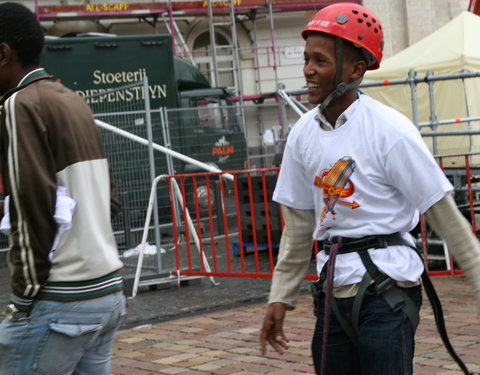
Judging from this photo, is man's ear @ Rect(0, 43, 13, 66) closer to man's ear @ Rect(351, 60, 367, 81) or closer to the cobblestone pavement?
man's ear @ Rect(351, 60, 367, 81)

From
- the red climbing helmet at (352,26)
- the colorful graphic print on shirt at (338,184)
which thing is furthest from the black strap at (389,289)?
the red climbing helmet at (352,26)

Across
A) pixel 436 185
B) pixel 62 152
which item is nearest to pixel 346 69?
pixel 436 185

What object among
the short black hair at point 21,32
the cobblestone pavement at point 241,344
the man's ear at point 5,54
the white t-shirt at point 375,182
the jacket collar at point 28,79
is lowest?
the cobblestone pavement at point 241,344

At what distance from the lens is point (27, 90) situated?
2877mm

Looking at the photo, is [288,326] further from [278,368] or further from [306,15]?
[306,15]

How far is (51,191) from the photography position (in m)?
2.80

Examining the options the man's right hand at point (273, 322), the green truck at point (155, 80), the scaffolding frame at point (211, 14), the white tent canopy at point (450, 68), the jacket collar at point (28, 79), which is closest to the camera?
the jacket collar at point (28, 79)

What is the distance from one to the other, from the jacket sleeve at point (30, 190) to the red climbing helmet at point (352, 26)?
942 mm

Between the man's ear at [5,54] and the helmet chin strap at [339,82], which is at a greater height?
the man's ear at [5,54]

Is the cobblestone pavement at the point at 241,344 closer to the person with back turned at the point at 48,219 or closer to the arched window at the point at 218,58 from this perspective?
the person with back turned at the point at 48,219

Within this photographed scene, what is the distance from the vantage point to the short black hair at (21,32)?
2961 millimetres

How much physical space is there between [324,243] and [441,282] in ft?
19.5

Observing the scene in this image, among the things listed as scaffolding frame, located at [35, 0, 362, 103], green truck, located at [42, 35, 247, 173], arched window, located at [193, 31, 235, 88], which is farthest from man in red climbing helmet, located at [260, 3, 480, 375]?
arched window, located at [193, 31, 235, 88]

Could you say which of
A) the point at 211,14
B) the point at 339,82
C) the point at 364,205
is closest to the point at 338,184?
the point at 364,205
